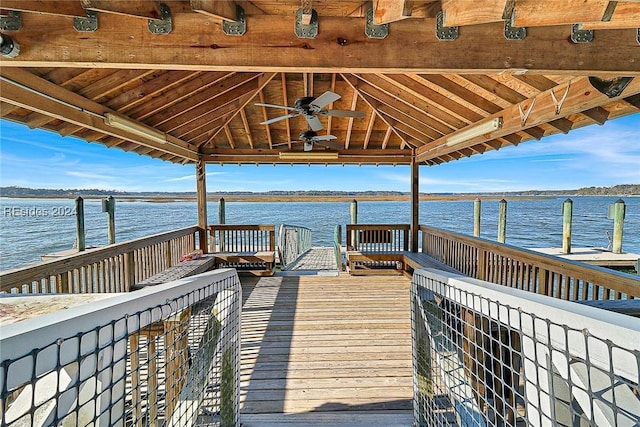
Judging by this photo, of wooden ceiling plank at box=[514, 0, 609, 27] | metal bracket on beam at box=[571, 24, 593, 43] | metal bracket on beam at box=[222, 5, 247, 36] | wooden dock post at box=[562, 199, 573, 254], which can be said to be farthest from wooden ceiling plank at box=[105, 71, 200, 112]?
wooden dock post at box=[562, 199, 573, 254]

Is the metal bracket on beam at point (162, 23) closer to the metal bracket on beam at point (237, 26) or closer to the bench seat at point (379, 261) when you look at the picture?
the metal bracket on beam at point (237, 26)

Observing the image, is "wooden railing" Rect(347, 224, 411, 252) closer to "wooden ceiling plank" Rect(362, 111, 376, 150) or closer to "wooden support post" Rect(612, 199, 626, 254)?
"wooden ceiling plank" Rect(362, 111, 376, 150)

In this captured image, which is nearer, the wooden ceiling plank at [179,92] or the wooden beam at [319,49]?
the wooden beam at [319,49]

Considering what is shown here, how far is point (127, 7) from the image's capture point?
6.25ft

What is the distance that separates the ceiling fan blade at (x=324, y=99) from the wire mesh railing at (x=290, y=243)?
5.17 meters

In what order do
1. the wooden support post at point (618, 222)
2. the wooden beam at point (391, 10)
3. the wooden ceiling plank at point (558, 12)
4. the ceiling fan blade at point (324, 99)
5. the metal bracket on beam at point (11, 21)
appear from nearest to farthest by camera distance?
the wooden ceiling plank at point (558, 12)
the wooden beam at point (391, 10)
the metal bracket on beam at point (11, 21)
the ceiling fan blade at point (324, 99)
the wooden support post at point (618, 222)

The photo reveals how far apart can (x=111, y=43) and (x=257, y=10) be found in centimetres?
104

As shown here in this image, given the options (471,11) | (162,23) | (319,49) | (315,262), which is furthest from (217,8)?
(315,262)

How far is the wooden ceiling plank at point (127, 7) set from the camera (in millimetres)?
1860

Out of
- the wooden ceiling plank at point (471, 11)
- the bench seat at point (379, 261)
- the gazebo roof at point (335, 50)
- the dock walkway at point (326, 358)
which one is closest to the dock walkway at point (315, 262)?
the bench seat at point (379, 261)

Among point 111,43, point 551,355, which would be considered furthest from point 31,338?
point 111,43

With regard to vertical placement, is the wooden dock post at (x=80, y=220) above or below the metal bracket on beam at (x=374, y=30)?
below

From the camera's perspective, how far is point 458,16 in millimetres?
1832

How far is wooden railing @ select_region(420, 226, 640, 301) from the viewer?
2.74 metres
